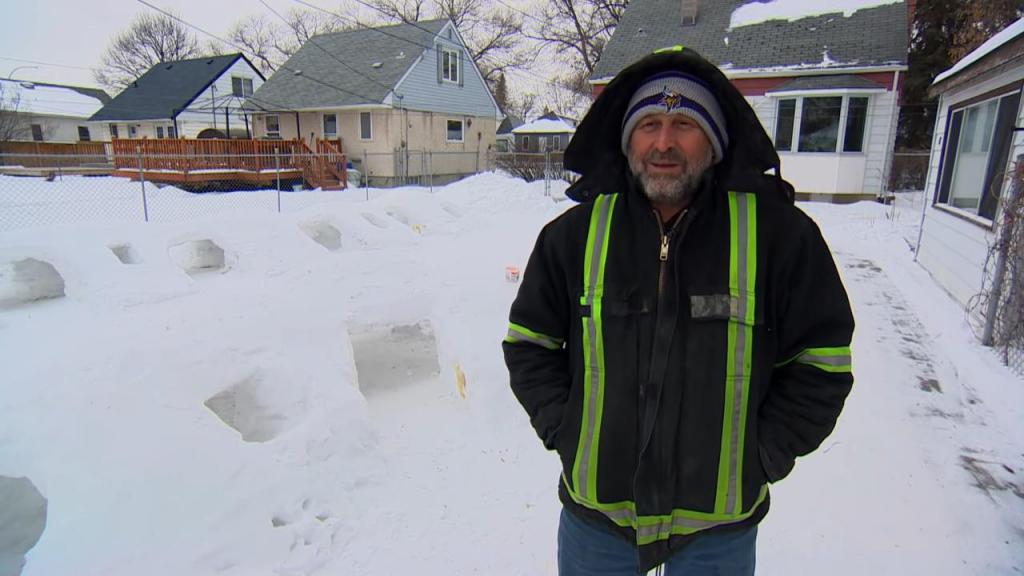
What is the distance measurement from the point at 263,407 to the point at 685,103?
3.79 meters

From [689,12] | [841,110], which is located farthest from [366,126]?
[841,110]

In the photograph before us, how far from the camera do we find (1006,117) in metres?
6.07

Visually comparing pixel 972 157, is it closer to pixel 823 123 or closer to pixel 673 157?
pixel 673 157

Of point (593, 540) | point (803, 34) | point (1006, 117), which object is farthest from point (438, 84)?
point (593, 540)

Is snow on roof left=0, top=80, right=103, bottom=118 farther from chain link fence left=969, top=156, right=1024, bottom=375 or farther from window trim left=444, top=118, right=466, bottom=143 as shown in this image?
chain link fence left=969, top=156, right=1024, bottom=375

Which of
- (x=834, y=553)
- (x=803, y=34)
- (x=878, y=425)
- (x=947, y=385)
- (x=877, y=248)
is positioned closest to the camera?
(x=834, y=553)

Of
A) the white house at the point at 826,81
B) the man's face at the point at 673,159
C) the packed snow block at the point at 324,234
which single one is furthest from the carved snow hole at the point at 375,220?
the man's face at the point at 673,159

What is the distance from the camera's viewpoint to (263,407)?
4305 millimetres

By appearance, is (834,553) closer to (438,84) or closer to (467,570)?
(467,570)

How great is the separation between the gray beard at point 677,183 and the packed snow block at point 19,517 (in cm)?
353

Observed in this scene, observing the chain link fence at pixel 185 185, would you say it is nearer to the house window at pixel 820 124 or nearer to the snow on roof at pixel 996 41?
the house window at pixel 820 124

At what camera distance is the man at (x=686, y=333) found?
4.90 feet

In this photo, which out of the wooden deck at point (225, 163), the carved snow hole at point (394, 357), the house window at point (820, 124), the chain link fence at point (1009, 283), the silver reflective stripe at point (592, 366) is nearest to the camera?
the silver reflective stripe at point (592, 366)

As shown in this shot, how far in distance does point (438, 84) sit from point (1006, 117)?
2093 cm
